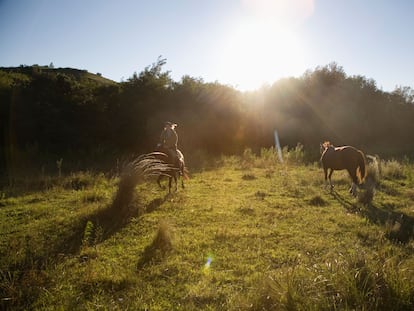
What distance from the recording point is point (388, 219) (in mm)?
7215

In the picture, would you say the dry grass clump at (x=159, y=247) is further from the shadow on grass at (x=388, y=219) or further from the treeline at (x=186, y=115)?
the treeline at (x=186, y=115)

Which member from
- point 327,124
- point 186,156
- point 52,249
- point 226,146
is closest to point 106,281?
point 52,249

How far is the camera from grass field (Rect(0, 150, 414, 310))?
432cm

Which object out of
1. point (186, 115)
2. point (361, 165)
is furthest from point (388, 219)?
point (186, 115)

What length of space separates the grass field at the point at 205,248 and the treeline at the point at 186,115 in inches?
351

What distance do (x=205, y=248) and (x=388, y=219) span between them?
4.07 m

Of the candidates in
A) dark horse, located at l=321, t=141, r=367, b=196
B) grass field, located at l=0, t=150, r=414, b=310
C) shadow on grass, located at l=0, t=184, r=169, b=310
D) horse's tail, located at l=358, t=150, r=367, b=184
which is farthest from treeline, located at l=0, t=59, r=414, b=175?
horse's tail, located at l=358, t=150, r=367, b=184

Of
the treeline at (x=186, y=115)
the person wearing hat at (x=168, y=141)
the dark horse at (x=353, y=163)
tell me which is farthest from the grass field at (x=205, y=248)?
the treeline at (x=186, y=115)

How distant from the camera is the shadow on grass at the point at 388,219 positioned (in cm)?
690

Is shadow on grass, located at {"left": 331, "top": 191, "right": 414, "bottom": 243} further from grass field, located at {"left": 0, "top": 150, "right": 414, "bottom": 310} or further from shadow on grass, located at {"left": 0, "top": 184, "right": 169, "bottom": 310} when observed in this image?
shadow on grass, located at {"left": 0, "top": 184, "right": 169, "bottom": 310}

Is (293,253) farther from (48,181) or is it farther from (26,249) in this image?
(48,181)

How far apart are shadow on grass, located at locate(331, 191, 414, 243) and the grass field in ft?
0.11

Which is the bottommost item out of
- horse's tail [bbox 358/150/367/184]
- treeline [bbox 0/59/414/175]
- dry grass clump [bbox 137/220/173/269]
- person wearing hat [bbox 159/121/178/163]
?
dry grass clump [bbox 137/220/173/269]

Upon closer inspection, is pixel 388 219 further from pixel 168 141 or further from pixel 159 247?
pixel 168 141
